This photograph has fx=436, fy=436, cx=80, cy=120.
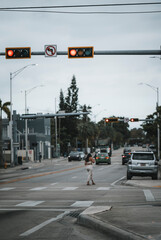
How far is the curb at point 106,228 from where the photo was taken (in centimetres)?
765

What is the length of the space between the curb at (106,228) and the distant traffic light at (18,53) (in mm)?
10102

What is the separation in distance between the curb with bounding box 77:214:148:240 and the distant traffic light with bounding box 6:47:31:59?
398 inches

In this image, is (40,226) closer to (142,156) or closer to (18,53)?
(18,53)

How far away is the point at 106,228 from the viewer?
8664mm

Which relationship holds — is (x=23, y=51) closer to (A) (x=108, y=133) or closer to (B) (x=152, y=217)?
(B) (x=152, y=217)

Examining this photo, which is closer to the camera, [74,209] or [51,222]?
[51,222]

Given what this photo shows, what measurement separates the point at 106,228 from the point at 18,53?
456 inches

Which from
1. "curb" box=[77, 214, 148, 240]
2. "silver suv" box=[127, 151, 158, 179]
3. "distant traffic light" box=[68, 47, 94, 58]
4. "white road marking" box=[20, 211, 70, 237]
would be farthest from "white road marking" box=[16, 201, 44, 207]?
"silver suv" box=[127, 151, 158, 179]

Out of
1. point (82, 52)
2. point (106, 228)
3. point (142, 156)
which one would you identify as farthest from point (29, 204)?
point (142, 156)

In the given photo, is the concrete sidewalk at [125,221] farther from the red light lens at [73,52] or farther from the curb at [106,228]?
the red light lens at [73,52]

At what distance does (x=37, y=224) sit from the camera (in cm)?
1014

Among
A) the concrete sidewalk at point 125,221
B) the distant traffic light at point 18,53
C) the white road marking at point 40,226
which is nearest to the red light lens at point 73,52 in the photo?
the distant traffic light at point 18,53

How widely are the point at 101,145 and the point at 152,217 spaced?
254ft

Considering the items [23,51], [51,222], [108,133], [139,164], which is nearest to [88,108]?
[108,133]
